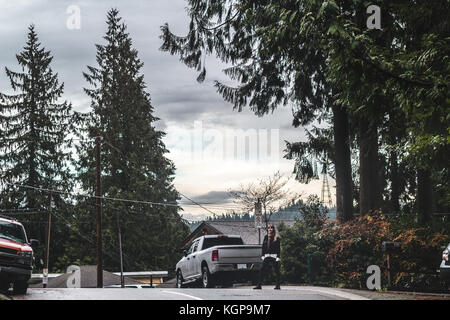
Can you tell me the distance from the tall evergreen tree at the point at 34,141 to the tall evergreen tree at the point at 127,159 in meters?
2.78

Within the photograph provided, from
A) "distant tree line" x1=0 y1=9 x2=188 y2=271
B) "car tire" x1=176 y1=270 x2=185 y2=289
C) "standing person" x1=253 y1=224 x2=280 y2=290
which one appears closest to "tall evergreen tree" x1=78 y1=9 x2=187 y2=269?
"distant tree line" x1=0 y1=9 x2=188 y2=271

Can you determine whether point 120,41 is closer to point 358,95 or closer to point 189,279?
point 189,279

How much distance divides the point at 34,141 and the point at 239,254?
128 ft

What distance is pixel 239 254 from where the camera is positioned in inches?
846

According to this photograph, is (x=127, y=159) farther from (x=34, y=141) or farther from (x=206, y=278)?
(x=206, y=278)

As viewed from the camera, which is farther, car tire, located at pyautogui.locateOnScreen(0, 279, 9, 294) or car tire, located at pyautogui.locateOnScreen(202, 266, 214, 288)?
car tire, located at pyautogui.locateOnScreen(202, 266, 214, 288)

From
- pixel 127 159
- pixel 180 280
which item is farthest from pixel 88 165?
pixel 180 280

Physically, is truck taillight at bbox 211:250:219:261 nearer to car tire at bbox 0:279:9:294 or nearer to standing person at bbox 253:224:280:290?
standing person at bbox 253:224:280:290

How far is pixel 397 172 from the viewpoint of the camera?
142 ft

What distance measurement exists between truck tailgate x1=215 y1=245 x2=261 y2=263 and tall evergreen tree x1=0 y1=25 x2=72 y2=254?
37533 mm

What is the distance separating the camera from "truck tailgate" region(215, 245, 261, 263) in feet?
69.6

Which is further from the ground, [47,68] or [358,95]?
[47,68]
